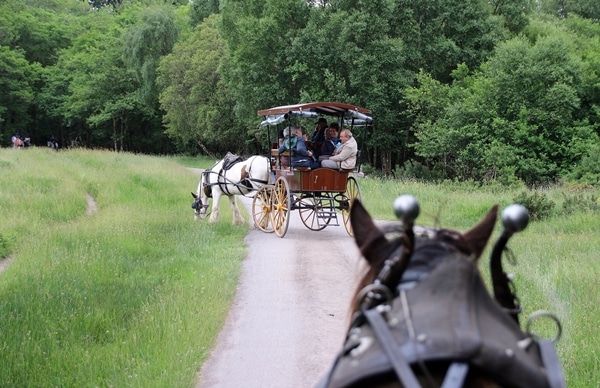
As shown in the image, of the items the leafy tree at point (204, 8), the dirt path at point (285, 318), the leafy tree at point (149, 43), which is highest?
the leafy tree at point (204, 8)

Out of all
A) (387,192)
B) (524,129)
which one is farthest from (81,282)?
(524,129)

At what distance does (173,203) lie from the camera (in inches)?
657

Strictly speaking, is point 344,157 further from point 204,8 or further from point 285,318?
point 204,8

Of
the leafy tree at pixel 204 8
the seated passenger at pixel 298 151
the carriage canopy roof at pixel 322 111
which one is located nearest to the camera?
the carriage canopy roof at pixel 322 111

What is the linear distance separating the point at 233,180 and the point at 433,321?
12214 mm

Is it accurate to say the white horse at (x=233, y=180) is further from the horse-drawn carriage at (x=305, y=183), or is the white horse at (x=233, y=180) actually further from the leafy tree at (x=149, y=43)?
the leafy tree at (x=149, y=43)

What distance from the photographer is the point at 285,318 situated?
6590 mm

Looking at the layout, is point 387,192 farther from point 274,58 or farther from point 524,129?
point 274,58

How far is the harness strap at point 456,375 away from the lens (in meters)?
1.37

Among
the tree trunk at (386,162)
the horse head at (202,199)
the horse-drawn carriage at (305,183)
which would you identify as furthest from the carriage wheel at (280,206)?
the tree trunk at (386,162)

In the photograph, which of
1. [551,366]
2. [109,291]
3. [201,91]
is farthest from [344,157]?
[201,91]

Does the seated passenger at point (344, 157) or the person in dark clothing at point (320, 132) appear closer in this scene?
the seated passenger at point (344, 157)

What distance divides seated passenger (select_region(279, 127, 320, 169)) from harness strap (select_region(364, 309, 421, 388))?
9.79 metres

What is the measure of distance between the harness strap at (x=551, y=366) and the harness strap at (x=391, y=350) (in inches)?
17.9
